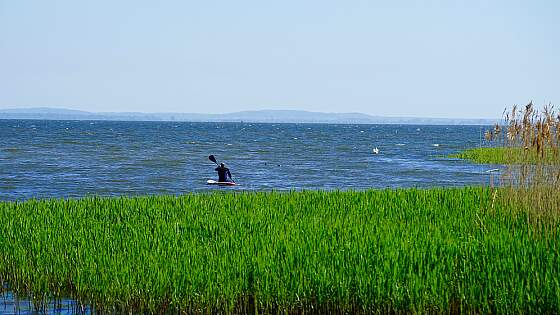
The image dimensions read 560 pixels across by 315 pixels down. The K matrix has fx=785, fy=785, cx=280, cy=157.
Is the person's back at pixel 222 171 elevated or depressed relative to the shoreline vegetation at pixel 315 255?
depressed

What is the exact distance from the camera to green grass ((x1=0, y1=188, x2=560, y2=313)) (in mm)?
9609

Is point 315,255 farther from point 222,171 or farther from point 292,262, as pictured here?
point 222,171

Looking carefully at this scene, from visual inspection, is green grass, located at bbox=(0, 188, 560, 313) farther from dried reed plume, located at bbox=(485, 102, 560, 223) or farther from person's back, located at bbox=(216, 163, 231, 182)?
person's back, located at bbox=(216, 163, 231, 182)

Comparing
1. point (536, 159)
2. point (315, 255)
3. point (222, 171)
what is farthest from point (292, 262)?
point (222, 171)

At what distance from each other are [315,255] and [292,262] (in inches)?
18.5

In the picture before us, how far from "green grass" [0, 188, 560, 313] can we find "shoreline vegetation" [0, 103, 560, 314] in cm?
2

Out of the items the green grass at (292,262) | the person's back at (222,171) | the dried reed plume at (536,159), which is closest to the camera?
the green grass at (292,262)

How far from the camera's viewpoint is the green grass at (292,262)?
9.61m

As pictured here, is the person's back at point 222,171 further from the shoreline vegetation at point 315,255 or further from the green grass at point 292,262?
the green grass at point 292,262

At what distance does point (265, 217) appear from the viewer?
15.0 m

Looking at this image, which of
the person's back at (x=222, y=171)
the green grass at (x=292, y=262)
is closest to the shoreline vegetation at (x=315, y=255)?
the green grass at (x=292, y=262)

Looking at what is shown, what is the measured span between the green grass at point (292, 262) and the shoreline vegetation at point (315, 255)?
0.02 meters

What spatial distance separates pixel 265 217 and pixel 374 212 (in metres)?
2.39

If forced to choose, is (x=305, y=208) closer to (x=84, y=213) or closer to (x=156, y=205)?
(x=156, y=205)
